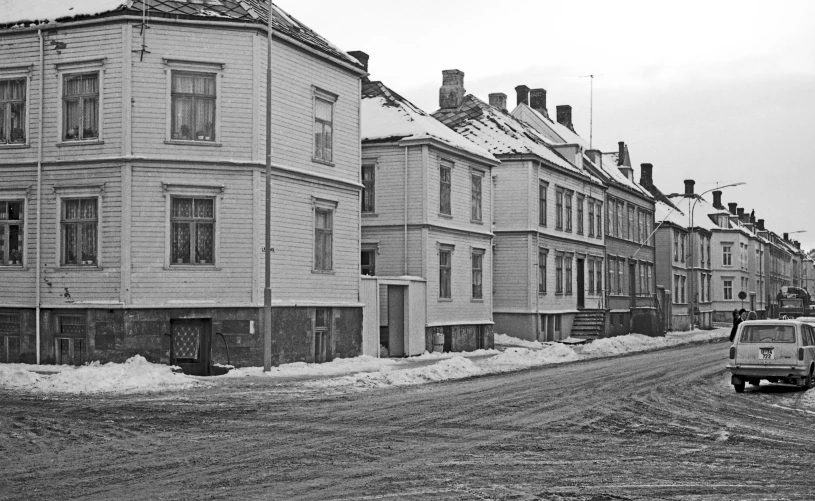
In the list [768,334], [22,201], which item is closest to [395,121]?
[22,201]

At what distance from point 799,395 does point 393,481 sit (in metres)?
13.9

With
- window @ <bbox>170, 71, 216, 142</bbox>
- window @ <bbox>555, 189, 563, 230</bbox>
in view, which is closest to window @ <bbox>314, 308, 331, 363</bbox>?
window @ <bbox>170, 71, 216, 142</bbox>

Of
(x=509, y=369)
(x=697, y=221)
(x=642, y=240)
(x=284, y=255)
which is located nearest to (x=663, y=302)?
(x=642, y=240)

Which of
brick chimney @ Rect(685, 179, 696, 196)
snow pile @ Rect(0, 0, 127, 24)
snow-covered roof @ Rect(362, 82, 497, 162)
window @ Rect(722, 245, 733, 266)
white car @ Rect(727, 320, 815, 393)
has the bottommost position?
white car @ Rect(727, 320, 815, 393)

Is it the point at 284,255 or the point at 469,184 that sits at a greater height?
the point at 469,184

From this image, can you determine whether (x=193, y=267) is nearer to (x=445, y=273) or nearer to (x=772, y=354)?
(x=445, y=273)

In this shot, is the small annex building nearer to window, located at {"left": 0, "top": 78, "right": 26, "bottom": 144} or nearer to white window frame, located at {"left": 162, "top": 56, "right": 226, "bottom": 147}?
white window frame, located at {"left": 162, "top": 56, "right": 226, "bottom": 147}

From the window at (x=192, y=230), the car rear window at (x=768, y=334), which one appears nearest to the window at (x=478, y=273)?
the window at (x=192, y=230)

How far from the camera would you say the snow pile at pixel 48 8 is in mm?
26234

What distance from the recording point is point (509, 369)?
29.9m

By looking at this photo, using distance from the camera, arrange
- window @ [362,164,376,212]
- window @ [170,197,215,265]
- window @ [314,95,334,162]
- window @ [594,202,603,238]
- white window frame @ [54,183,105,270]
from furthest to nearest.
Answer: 1. window @ [594,202,603,238]
2. window @ [362,164,376,212]
3. window @ [314,95,334,162]
4. window @ [170,197,215,265]
5. white window frame @ [54,183,105,270]

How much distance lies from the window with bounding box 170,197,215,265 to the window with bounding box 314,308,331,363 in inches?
158

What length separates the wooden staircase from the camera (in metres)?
49.6

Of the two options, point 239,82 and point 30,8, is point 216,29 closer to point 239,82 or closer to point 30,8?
point 239,82
